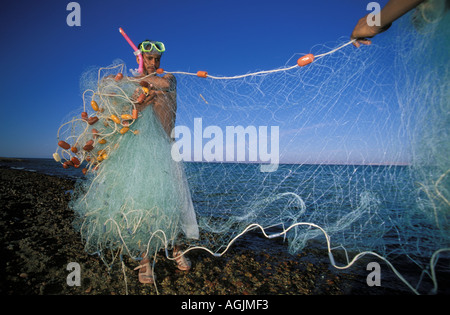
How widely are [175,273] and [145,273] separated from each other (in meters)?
0.42

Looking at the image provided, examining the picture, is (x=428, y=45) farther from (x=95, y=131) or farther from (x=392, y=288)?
(x=95, y=131)

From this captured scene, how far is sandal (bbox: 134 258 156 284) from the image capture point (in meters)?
2.44

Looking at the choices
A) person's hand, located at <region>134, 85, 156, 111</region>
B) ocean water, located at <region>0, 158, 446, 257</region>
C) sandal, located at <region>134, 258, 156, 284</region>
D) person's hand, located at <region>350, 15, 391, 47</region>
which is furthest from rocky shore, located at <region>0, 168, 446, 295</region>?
person's hand, located at <region>350, 15, 391, 47</region>

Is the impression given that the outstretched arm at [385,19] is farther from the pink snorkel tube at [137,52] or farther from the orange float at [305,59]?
the pink snorkel tube at [137,52]

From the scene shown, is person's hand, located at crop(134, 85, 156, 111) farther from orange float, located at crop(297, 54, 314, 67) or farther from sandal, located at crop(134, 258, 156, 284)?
sandal, located at crop(134, 258, 156, 284)

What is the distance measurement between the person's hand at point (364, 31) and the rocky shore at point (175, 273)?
2.99 m

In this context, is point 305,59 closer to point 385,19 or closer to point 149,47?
point 385,19

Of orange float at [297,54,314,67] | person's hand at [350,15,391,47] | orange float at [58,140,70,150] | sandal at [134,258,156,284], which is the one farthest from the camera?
orange float at [58,140,70,150]

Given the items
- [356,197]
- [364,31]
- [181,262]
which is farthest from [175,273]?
[356,197]

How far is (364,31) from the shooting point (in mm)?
2012

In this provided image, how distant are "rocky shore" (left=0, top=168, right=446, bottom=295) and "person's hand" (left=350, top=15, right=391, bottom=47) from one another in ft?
9.80

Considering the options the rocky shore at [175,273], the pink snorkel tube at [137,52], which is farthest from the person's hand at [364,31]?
the rocky shore at [175,273]

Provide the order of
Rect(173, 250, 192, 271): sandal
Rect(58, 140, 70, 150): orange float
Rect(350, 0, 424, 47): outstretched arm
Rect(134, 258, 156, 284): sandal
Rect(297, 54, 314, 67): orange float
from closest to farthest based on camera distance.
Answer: Rect(350, 0, 424, 47): outstretched arm
Rect(297, 54, 314, 67): orange float
Rect(134, 258, 156, 284): sandal
Rect(58, 140, 70, 150): orange float
Rect(173, 250, 192, 271): sandal
